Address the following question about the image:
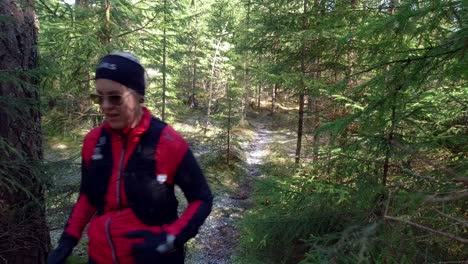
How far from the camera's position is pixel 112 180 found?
1.99 m

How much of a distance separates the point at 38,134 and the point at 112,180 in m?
3.24

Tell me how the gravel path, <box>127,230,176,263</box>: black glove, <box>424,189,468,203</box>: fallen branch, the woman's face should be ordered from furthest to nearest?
the gravel path → the woman's face → <box>127,230,176,263</box>: black glove → <box>424,189,468,203</box>: fallen branch

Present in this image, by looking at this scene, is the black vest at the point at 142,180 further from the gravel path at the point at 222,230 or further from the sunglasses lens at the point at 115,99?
the gravel path at the point at 222,230

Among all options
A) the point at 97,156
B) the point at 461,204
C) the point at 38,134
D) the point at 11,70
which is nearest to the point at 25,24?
the point at 11,70

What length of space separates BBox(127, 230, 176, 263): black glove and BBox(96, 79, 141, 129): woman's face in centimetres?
67

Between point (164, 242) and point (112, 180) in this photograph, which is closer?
point (164, 242)

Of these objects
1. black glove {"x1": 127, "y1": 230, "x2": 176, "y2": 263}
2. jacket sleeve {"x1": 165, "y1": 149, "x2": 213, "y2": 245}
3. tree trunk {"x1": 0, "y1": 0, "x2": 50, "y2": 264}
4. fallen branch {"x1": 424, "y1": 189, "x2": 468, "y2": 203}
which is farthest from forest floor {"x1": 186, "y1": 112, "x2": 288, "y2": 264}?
fallen branch {"x1": 424, "y1": 189, "x2": 468, "y2": 203}

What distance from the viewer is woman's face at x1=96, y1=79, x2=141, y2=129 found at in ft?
6.38

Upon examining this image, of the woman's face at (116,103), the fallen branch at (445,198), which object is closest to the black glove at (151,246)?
the woman's face at (116,103)

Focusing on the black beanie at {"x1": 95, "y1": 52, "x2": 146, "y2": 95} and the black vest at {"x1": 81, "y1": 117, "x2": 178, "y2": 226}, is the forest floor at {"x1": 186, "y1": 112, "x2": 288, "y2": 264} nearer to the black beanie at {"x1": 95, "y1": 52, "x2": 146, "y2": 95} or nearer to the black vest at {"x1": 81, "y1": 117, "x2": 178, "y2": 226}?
the black vest at {"x1": 81, "y1": 117, "x2": 178, "y2": 226}

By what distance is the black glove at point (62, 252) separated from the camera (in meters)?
2.02

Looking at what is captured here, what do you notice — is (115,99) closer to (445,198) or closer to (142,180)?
(142,180)

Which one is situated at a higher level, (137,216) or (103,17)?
(103,17)

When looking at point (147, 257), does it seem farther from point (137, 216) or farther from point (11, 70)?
point (11, 70)
